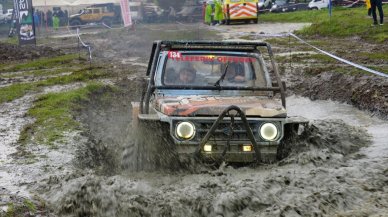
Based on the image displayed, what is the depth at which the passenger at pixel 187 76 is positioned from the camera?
24.9 feet

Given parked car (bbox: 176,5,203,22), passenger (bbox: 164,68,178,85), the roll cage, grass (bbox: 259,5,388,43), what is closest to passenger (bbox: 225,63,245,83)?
the roll cage

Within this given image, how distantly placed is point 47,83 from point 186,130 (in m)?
9.90

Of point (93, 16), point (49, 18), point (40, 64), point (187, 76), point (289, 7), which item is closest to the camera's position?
point (187, 76)

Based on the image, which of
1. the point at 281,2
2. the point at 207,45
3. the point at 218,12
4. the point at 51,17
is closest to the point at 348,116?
the point at 207,45

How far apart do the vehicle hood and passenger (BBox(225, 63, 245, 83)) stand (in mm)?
478

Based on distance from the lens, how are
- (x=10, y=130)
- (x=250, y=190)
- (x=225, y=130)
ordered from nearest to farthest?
(x=250, y=190)
(x=225, y=130)
(x=10, y=130)

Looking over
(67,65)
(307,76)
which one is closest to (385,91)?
(307,76)

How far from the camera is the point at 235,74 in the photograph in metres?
7.68

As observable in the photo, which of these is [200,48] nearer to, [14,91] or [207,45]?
[207,45]

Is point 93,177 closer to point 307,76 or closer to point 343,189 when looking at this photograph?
point 343,189

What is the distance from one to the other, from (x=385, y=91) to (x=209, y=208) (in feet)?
22.3

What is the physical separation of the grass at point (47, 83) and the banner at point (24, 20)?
8944 millimetres

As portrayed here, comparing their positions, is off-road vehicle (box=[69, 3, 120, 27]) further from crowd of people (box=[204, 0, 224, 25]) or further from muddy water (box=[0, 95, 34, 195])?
muddy water (box=[0, 95, 34, 195])

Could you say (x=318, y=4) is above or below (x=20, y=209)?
below
